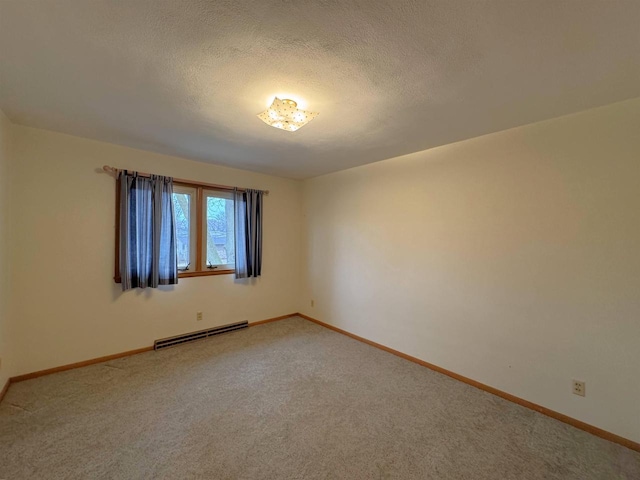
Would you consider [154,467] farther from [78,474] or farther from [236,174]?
[236,174]

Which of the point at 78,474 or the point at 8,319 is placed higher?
the point at 8,319

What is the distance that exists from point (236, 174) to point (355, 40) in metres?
2.89

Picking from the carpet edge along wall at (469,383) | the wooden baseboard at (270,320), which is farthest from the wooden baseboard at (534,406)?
the wooden baseboard at (270,320)

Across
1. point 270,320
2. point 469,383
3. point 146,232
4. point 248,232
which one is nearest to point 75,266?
point 146,232

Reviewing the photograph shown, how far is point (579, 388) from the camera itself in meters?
2.01

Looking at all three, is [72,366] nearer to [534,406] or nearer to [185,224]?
[185,224]

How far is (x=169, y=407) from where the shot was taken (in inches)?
83.9

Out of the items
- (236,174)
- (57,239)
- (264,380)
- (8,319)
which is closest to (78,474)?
(264,380)

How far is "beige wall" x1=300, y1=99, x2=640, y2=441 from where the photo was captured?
188cm

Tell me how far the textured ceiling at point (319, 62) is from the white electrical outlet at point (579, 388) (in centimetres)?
202

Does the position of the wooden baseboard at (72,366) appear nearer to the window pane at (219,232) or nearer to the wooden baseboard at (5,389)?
the wooden baseboard at (5,389)

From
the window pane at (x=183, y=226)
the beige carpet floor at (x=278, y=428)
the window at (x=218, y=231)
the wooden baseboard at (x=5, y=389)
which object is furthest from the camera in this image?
the window at (x=218, y=231)

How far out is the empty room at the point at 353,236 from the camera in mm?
1366

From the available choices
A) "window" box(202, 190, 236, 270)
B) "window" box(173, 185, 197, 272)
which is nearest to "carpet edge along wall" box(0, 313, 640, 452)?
"window" box(173, 185, 197, 272)
